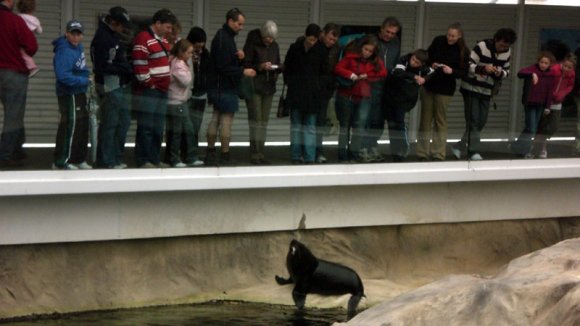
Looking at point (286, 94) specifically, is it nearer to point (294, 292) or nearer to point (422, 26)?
point (294, 292)

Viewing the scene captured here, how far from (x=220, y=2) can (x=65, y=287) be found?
16.5 ft

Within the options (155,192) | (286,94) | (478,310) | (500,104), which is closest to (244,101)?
(286,94)

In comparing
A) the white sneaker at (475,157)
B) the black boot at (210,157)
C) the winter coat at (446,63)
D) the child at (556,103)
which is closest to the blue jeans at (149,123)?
the black boot at (210,157)

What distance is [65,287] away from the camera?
42.8ft

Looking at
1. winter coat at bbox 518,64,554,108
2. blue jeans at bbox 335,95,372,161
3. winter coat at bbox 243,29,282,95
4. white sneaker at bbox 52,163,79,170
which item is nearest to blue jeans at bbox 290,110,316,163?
blue jeans at bbox 335,95,372,161

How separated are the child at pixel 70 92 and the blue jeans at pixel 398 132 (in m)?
3.80

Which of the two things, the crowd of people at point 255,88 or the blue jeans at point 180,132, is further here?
the blue jeans at point 180,132

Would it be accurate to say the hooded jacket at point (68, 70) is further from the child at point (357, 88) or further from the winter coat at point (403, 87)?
the winter coat at point (403, 87)

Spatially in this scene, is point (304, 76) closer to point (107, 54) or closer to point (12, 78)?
point (107, 54)

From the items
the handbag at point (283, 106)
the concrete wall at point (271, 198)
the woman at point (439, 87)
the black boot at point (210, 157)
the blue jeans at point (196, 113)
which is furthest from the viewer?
the woman at point (439, 87)

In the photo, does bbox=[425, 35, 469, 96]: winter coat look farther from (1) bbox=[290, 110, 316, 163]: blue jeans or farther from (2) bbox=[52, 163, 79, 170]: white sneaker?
(2) bbox=[52, 163, 79, 170]: white sneaker

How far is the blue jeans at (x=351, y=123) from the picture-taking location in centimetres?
1374

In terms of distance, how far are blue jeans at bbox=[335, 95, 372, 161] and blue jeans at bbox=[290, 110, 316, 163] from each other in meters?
0.33

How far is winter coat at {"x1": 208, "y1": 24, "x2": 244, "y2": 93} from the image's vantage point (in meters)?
13.0
